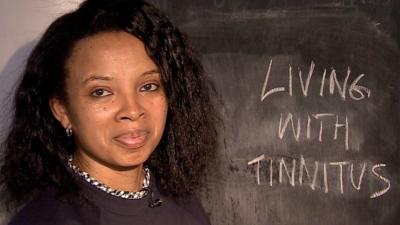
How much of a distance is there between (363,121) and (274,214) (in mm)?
329

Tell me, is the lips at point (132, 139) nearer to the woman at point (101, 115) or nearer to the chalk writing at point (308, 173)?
the woman at point (101, 115)

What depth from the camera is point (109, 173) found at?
0.94 metres

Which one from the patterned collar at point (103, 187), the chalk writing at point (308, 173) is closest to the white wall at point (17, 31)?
the patterned collar at point (103, 187)

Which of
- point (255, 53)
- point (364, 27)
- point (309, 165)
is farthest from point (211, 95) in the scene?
point (364, 27)

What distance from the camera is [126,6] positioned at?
0.94 m

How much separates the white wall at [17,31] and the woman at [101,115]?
23 centimetres

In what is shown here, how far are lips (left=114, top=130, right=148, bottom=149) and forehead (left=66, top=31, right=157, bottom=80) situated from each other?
104 millimetres

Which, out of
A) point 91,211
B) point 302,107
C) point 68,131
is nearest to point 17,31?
point 68,131

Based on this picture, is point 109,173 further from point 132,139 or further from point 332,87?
point 332,87

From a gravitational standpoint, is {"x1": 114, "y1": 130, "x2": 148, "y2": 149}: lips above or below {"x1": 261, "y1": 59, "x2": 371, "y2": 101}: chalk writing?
above

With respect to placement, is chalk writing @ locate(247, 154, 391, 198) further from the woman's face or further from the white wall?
the white wall

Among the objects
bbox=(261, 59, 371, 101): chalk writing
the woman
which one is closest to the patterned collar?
the woman

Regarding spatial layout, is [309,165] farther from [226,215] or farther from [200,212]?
[200,212]

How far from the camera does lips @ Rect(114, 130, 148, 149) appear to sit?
867 mm
